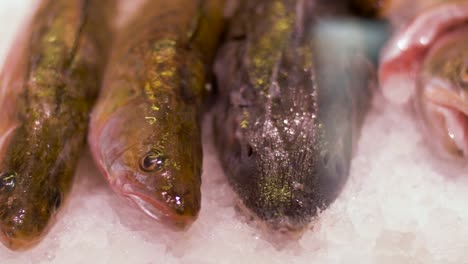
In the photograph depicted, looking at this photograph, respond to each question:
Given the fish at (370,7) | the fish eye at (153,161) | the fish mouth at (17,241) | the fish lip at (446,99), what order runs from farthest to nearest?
the fish at (370,7)
the fish lip at (446,99)
the fish eye at (153,161)
the fish mouth at (17,241)

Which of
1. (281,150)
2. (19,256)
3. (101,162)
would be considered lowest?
(19,256)

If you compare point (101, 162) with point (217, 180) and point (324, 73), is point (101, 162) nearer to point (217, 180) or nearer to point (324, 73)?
point (217, 180)

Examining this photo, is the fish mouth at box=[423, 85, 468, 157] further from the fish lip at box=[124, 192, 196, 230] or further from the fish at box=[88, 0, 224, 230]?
the fish lip at box=[124, 192, 196, 230]

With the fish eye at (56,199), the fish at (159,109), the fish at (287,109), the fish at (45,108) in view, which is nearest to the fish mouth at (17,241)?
the fish at (45,108)

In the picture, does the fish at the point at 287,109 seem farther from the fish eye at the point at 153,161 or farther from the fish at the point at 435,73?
the fish eye at the point at 153,161

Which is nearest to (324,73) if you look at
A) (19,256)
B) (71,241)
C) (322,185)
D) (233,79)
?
(233,79)
